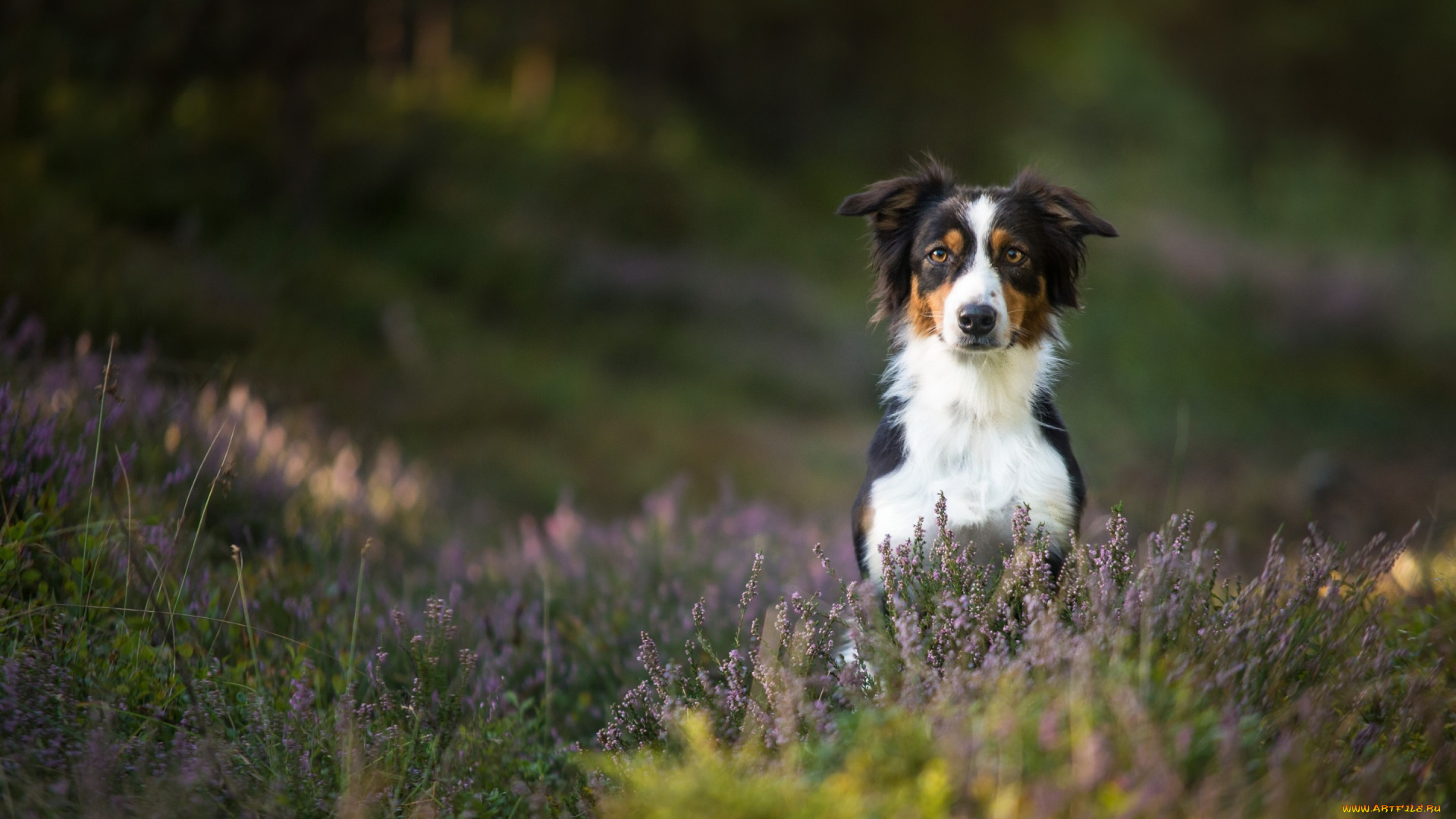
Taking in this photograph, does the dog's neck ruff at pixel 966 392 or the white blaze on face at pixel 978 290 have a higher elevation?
the white blaze on face at pixel 978 290

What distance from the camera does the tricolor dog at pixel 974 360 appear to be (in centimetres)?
313

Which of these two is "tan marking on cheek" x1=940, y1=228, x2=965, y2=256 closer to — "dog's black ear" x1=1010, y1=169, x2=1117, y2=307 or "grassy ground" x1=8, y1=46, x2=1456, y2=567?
"dog's black ear" x1=1010, y1=169, x2=1117, y2=307

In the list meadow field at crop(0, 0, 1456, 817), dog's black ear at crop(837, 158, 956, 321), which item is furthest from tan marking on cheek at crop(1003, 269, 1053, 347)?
meadow field at crop(0, 0, 1456, 817)

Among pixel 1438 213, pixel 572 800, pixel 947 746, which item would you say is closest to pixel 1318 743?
pixel 947 746

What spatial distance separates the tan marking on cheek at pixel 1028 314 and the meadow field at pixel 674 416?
0.60m

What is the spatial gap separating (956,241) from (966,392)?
0.49 metres

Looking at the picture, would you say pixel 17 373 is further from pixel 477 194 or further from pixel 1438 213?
pixel 1438 213

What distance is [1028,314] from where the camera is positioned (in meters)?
3.42

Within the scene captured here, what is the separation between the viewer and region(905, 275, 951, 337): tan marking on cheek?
11.0 feet

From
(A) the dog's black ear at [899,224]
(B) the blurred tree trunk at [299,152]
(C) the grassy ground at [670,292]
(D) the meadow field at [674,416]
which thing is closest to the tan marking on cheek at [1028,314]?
(A) the dog's black ear at [899,224]

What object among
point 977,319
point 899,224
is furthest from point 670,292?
point 977,319

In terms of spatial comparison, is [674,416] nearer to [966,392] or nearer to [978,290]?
[966,392]

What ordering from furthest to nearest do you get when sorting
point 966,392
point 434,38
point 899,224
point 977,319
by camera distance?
point 434,38 < point 899,224 < point 966,392 < point 977,319

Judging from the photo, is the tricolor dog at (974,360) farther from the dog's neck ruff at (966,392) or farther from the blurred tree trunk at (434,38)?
the blurred tree trunk at (434,38)
